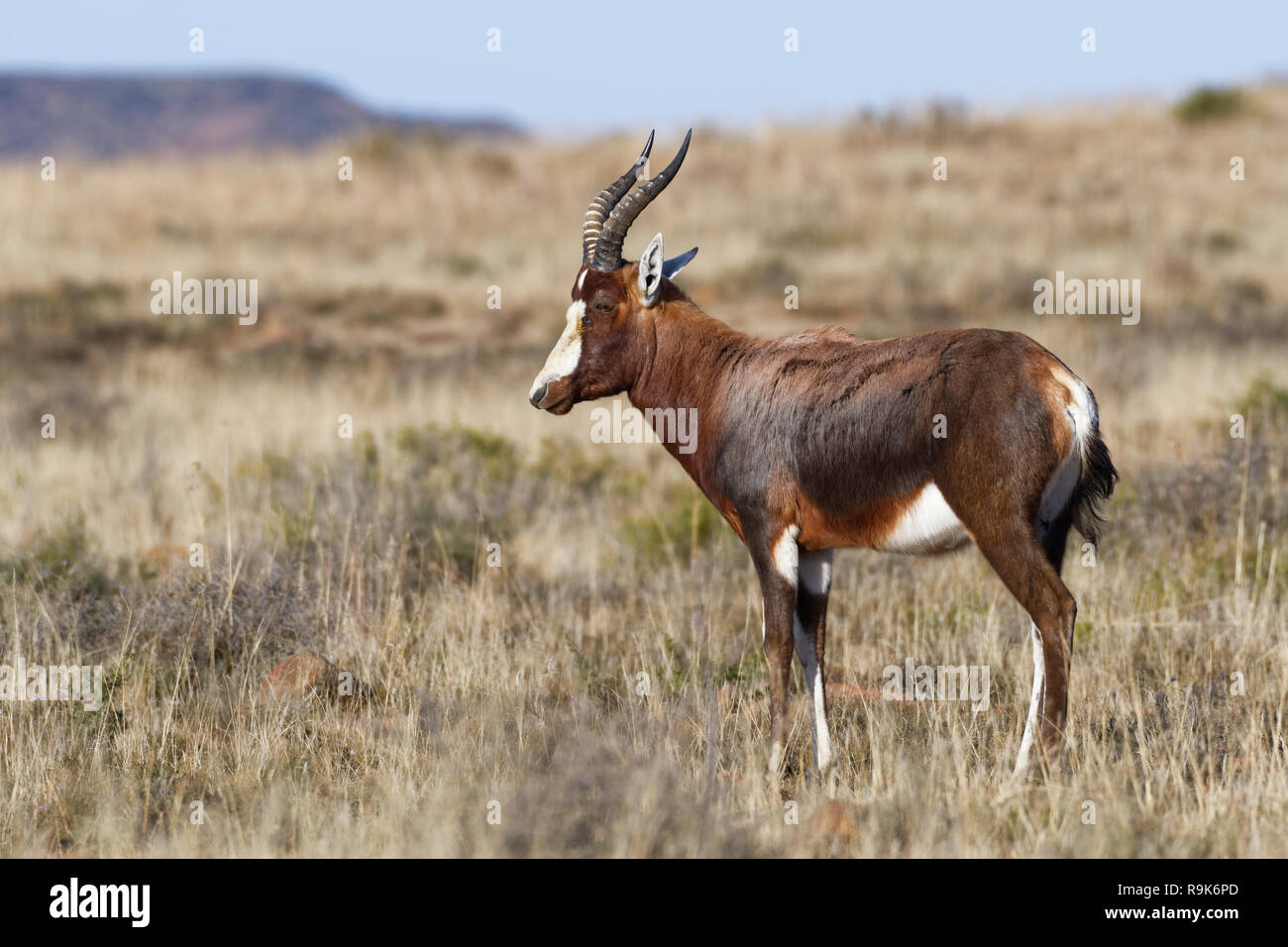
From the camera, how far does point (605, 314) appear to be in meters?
7.32

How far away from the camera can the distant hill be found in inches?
4006

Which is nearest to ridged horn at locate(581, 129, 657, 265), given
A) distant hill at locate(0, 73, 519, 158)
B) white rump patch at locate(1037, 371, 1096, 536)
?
white rump patch at locate(1037, 371, 1096, 536)

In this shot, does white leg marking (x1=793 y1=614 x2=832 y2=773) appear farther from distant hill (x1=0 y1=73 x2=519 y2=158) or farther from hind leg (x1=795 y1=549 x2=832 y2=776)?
distant hill (x1=0 y1=73 x2=519 y2=158)

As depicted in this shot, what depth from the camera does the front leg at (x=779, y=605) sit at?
6539 mm

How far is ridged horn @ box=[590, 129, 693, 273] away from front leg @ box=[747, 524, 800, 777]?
5.89 ft

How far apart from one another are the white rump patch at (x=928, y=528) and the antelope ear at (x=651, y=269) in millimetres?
1914

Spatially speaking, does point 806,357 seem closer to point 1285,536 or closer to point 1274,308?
point 1285,536

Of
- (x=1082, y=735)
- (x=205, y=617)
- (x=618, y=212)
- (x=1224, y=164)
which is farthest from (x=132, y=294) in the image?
(x=1224, y=164)

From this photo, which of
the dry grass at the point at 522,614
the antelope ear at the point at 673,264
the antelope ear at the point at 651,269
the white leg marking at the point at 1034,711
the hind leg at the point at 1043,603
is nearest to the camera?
the dry grass at the point at 522,614

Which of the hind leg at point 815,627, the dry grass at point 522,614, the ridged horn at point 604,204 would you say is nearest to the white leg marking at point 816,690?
the hind leg at point 815,627

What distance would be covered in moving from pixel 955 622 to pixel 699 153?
32.0 meters

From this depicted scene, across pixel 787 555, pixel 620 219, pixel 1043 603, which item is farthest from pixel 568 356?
pixel 1043 603

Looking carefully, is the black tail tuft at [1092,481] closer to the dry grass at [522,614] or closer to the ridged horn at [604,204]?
the dry grass at [522,614]

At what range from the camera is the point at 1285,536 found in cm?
1023
